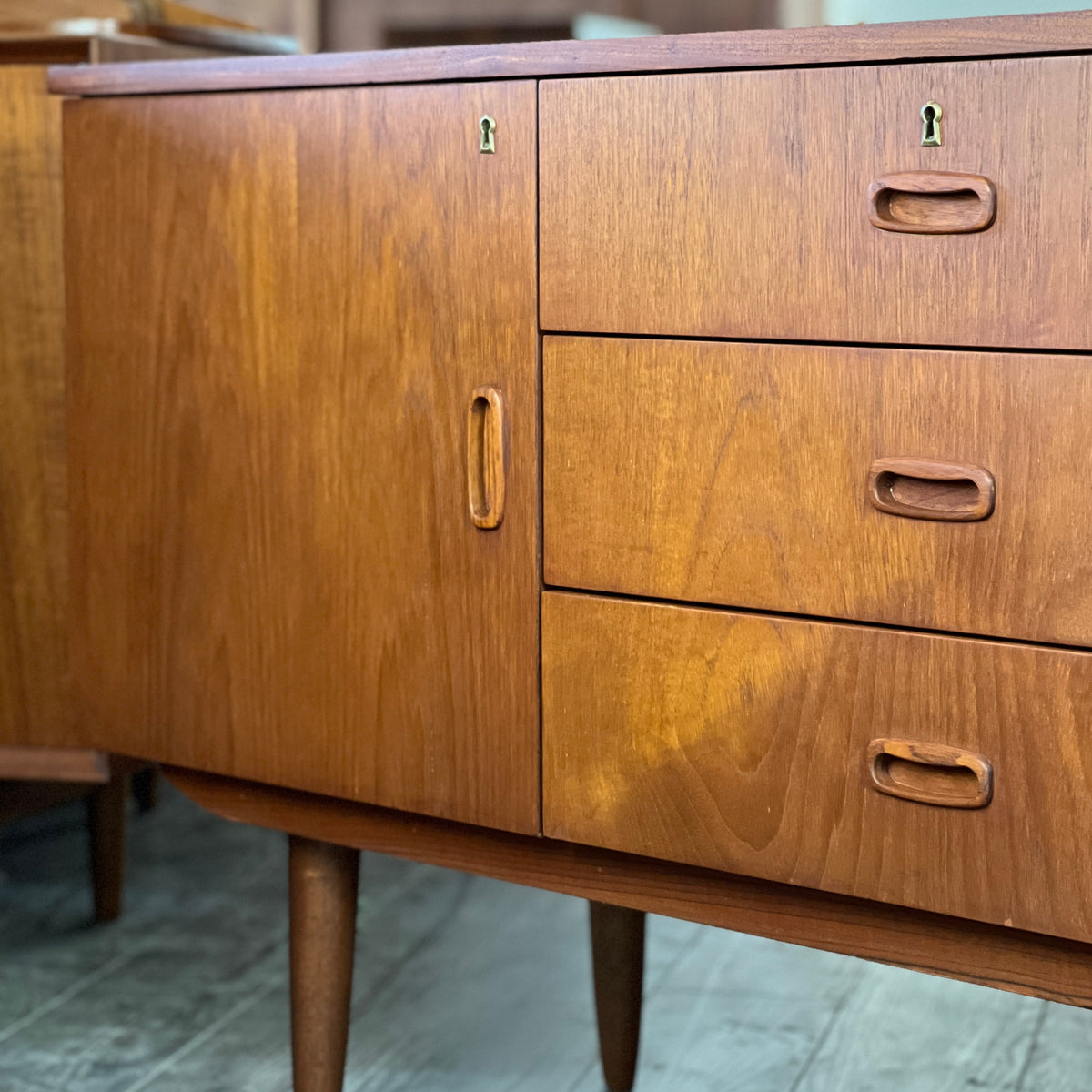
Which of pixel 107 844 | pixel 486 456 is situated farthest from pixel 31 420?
pixel 107 844

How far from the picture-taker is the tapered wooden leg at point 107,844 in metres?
1.56

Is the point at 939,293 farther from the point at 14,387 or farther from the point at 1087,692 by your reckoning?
the point at 14,387

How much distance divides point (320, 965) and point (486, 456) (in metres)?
0.39

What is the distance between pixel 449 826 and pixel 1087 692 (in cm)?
43

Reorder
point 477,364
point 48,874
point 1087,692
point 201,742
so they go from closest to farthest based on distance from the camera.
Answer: point 1087,692, point 477,364, point 201,742, point 48,874

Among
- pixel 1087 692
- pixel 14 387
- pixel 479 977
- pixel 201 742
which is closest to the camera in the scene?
pixel 1087 692

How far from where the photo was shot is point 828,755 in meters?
0.80

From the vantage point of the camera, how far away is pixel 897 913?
2.69 ft

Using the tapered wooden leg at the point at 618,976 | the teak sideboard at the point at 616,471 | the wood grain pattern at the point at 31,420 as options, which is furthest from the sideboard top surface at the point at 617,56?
the tapered wooden leg at the point at 618,976

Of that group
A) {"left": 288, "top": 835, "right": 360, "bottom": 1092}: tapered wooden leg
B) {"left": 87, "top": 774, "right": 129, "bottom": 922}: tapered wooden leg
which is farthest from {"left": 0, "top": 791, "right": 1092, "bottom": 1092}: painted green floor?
{"left": 288, "top": 835, "right": 360, "bottom": 1092}: tapered wooden leg

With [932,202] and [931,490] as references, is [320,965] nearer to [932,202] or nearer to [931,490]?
[931,490]

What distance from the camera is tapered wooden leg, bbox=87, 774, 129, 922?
1560 mm

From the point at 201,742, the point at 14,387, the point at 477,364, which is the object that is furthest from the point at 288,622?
the point at 14,387

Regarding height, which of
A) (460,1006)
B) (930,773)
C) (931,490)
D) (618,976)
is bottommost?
(460,1006)
